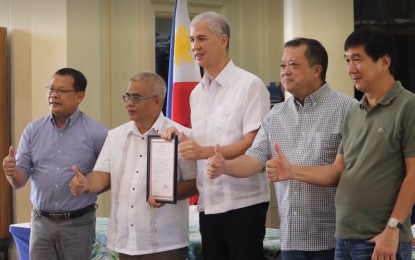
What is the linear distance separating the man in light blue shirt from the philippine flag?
141cm

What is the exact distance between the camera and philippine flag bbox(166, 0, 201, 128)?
4.46 m

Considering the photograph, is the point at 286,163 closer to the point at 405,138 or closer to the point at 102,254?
the point at 405,138

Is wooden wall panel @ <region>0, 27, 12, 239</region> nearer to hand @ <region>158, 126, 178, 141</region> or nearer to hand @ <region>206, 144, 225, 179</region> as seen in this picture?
hand @ <region>158, 126, 178, 141</region>

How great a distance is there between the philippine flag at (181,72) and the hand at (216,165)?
6.69 feet

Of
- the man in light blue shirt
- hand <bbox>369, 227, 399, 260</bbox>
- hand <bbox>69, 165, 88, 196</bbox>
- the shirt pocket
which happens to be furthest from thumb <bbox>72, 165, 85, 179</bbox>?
hand <bbox>369, 227, 399, 260</bbox>

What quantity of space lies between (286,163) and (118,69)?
3.56 meters

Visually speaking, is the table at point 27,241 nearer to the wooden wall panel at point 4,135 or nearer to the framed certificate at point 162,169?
the framed certificate at point 162,169

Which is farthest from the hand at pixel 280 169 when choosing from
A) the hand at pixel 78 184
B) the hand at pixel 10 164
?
the hand at pixel 10 164

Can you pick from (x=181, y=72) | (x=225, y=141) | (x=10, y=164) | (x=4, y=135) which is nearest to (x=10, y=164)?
(x=10, y=164)

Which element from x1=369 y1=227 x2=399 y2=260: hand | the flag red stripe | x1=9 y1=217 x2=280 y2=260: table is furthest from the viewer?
the flag red stripe

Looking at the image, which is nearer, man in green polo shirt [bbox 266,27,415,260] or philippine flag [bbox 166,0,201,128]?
man in green polo shirt [bbox 266,27,415,260]

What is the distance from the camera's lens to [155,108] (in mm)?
2717

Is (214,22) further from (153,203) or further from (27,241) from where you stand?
(27,241)

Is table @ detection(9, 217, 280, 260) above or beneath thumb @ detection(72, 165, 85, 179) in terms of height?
beneath
